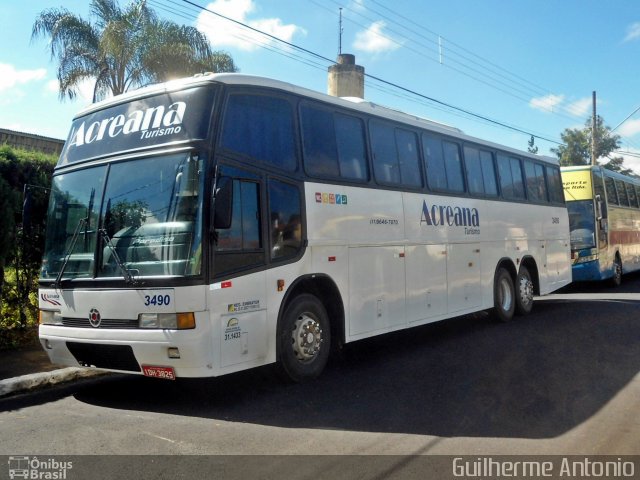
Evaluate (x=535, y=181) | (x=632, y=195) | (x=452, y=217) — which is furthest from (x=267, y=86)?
(x=632, y=195)

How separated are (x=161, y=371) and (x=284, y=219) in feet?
6.86

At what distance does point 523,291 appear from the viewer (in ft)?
41.1

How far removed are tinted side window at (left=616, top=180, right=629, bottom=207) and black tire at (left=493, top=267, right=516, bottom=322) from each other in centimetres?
934


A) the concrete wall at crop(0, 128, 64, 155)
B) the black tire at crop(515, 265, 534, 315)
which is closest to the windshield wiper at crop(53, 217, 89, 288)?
the black tire at crop(515, 265, 534, 315)

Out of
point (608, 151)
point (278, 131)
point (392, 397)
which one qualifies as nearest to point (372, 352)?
point (392, 397)

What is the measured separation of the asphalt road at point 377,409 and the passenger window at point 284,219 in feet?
5.10

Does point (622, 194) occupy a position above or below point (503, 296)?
above

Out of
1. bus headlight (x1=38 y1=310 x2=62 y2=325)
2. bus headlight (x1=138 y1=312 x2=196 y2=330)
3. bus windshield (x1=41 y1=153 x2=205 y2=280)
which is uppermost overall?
bus windshield (x1=41 y1=153 x2=205 y2=280)

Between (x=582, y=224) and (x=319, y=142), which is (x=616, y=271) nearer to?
(x=582, y=224)

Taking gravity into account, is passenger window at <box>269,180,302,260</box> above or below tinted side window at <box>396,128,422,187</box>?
below

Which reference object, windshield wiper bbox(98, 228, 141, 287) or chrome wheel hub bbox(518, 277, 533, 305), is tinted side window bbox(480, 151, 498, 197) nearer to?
chrome wheel hub bbox(518, 277, 533, 305)

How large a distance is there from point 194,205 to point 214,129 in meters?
0.81

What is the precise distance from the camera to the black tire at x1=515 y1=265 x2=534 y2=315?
485 inches

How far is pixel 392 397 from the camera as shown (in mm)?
6383
